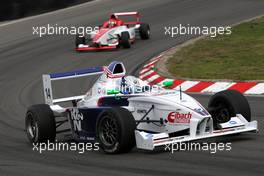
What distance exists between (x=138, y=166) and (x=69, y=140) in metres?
3.01

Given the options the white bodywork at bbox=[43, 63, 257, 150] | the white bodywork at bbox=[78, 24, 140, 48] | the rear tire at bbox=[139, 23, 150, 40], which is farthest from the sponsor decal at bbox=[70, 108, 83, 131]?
the rear tire at bbox=[139, 23, 150, 40]

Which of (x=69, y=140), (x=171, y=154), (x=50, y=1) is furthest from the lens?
(x=50, y=1)

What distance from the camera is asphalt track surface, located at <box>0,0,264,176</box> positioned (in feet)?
30.9

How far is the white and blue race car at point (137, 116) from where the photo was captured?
403 inches

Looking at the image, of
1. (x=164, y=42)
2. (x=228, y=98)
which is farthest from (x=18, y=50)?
(x=228, y=98)

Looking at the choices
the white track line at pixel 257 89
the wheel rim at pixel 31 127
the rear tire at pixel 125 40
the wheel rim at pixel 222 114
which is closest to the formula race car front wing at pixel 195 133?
the wheel rim at pixel 222 114

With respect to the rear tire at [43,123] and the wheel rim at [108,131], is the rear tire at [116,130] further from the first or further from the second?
the rear tire at [43,123]

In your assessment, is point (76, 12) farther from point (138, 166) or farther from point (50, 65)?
point (138, 166)

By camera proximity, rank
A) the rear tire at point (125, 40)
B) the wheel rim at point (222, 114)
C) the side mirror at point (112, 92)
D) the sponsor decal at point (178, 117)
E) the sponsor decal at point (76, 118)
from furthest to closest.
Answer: the rear tire at point (125, 40) → the side mirror at point (112, 92) → the sponsor decal at point (76, 118) → the wheel rim at point (222, 114) → the sponsor decal at point (178, 117)

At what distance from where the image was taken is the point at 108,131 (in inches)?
417

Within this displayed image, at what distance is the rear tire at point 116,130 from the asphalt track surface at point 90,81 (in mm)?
150

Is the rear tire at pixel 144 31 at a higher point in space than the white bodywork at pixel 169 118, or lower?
higher

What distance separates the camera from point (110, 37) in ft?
80.7

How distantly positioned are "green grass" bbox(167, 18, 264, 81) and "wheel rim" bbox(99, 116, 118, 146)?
637 cm
